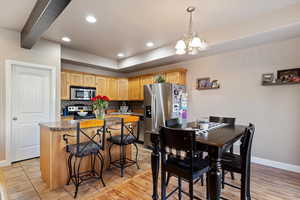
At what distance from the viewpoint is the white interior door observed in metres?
3.28

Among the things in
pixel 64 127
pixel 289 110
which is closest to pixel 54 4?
pixel 64 127

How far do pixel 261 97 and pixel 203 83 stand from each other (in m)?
1.30

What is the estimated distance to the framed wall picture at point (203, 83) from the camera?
3990 mm

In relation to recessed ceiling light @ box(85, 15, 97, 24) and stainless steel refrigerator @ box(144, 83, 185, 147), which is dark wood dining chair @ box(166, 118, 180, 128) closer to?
stainless steel refrigerator @ box(144, 83, 185, 147)

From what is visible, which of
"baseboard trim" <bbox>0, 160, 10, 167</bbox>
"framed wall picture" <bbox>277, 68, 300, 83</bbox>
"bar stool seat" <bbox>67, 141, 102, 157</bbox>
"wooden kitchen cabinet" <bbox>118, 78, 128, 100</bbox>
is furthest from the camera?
"wooden kitchen cabinet" <bbox>118, 78, 128, 100</bbox>

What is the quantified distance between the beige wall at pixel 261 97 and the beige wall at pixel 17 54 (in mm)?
3823

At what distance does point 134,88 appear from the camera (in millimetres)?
5473

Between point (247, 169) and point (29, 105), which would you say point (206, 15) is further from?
point (29, 105)

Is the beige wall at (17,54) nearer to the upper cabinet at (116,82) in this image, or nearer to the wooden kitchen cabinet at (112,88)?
the upper cabinet at (116,82)

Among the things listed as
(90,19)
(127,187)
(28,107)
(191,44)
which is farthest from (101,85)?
(191,44)

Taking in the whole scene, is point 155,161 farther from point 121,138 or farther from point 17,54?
point 17,54

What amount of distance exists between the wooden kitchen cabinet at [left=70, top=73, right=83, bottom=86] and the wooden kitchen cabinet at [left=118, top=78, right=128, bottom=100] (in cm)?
137

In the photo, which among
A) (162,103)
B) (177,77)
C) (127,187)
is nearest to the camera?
(127,187)

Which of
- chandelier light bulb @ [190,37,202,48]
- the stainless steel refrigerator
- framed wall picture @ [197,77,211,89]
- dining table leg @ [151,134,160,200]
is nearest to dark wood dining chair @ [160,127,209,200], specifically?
dining table leg @ [151,134,160,200]
